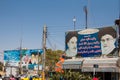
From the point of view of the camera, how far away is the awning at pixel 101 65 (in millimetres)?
32825

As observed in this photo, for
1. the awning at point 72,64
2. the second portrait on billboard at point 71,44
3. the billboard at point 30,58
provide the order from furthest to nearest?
the billboard at point 30,58
the second portrait on billboard at point 71,44
the awning at point 72,64

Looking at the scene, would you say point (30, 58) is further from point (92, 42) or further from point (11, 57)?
point (92, 42)

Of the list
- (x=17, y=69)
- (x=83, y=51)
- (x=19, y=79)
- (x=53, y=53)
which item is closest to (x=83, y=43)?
(x=83, y=51)

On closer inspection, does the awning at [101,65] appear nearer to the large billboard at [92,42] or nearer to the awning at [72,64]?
the awning at [72,64]

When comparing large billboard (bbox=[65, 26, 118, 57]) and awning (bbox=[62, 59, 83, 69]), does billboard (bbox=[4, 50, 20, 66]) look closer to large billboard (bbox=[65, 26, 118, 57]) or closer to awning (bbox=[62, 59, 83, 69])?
large billboard (bbox=[65, 26, 118, 57])

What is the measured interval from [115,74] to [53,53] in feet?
166

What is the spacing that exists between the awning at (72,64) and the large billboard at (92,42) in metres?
1.05

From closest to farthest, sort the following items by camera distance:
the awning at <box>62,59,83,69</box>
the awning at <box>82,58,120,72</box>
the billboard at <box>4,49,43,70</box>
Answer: the awning at <box>82,58,120,72</box> < the awning at <box>62,59,83,69</box> < the billboard at <box>4,49,43,70</box>

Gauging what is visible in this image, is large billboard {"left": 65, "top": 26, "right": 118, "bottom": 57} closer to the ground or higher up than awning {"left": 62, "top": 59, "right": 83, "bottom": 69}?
higher up

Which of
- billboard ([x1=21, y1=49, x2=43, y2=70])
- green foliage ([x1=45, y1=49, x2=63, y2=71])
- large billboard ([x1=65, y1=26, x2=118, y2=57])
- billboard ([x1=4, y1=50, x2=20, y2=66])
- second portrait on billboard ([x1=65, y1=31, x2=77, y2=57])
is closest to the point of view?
large billboard ([x1=65, y1=26, x2=118, y2=57])

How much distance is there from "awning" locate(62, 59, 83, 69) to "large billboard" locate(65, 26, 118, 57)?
3.44 feet

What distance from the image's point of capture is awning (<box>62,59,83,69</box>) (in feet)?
120

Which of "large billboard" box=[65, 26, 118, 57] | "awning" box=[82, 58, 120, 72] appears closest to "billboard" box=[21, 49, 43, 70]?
"large billboard" box=[65, 26, 118, 57]

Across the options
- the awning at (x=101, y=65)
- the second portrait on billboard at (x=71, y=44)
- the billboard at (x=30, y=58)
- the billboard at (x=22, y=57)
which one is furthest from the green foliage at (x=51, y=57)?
the awning at (x=101, y=65)
